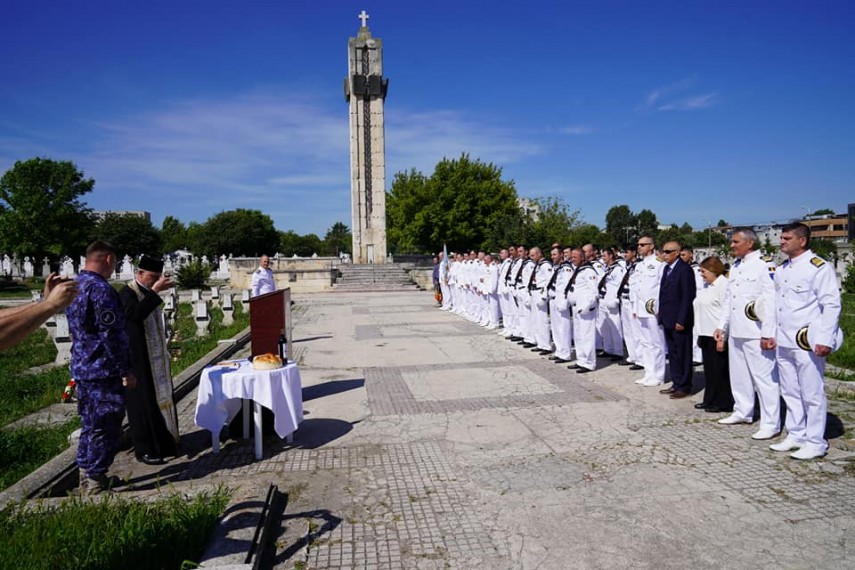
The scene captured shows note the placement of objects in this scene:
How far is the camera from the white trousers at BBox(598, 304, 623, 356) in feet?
34.5

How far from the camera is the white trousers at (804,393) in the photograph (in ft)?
17.2

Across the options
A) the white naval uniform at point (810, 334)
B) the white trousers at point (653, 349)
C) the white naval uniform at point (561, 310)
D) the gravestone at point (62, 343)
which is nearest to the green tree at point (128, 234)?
the gravestone at point (62, 343)

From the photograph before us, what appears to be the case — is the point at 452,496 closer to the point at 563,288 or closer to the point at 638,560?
the point at 638,560

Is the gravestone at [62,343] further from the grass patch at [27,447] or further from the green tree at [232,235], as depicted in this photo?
the green tree at [232,235]

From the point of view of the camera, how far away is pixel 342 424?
6.73 m

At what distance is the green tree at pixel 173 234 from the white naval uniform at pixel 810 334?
113m

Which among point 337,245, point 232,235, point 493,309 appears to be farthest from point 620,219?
point 493,309

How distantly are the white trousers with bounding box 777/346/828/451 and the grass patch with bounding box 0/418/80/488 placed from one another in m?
7.30

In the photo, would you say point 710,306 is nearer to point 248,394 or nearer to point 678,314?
point 678,314

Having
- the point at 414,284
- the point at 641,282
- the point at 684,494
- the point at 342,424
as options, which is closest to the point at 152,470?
the point at 342,424

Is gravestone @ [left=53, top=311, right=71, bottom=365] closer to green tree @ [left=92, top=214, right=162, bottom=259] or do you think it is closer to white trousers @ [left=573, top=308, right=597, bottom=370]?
white trousers @ [left=573, top=308, right=597, bottom=370]

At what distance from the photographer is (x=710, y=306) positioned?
22.9 feet

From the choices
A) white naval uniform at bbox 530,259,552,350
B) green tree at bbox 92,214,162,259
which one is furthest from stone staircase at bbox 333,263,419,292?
green tree at bbox 92,214,162,259

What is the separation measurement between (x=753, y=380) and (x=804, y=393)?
856 millimetres
